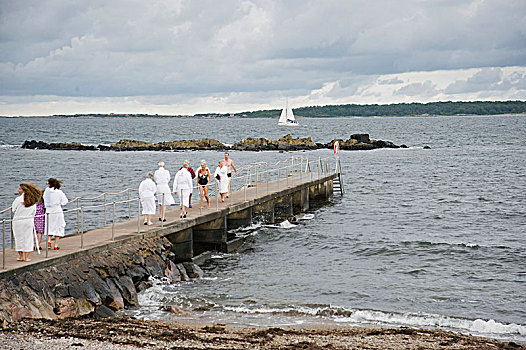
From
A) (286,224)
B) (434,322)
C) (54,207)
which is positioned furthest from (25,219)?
(286,224)

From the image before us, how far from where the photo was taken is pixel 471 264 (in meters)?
20.2

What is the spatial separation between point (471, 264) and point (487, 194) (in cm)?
1939

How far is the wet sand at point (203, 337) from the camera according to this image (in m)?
10.5

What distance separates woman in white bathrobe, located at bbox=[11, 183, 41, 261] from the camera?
12.8 metres

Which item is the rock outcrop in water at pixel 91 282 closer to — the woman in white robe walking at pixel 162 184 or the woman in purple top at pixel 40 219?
the woman in purple top at pixel 40 219

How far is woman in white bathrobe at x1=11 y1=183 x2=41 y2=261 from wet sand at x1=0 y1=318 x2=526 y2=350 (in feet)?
6.32

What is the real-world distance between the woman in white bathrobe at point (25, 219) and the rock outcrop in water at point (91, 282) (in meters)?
0.60

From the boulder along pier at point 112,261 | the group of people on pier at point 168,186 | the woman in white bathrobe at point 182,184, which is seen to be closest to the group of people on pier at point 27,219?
the boulder along pier at point 112,261

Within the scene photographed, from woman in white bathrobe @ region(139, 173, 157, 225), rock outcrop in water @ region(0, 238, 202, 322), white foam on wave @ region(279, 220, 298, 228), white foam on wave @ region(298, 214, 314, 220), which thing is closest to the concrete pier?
rock outcrop in water @ region(0, 238, 202, 322)

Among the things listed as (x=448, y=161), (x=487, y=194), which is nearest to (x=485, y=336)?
(x=487, y=194)

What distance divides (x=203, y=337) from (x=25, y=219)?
4434mm

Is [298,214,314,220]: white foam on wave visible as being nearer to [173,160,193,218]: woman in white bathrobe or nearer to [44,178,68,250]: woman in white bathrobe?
[173,160,193,218]: woman in white bathrobe

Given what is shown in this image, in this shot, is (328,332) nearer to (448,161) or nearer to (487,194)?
(487,194)

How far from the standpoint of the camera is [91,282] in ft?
45.7
